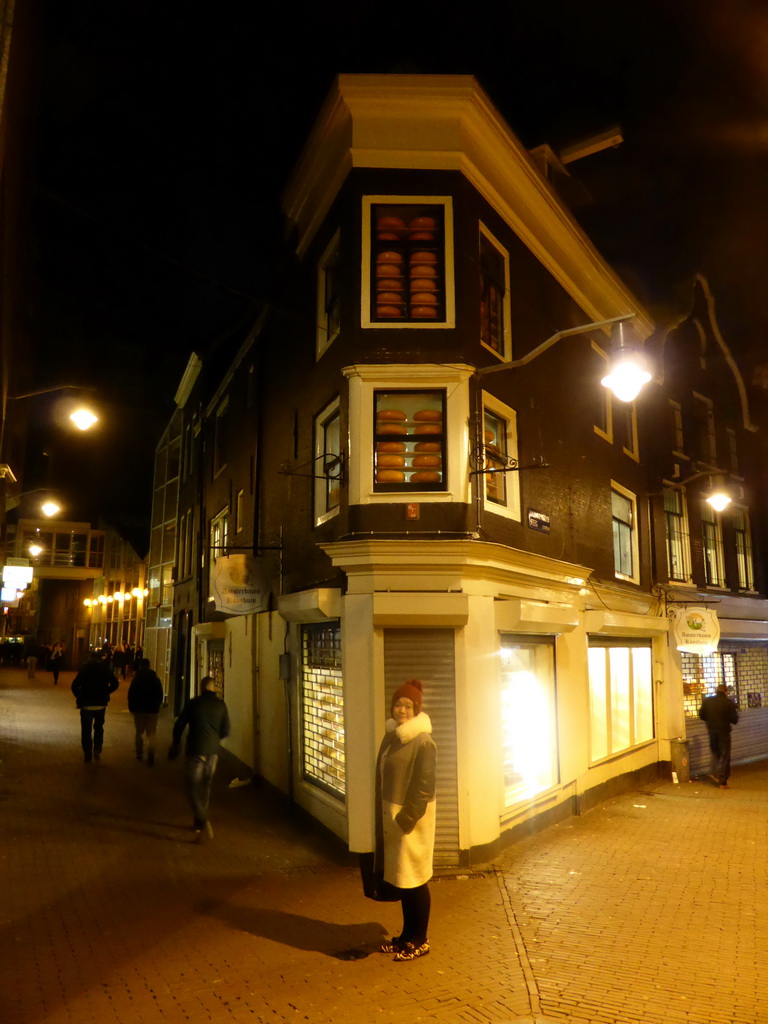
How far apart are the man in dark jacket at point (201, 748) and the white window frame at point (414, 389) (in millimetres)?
3210

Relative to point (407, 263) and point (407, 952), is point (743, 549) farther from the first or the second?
point (407, 952)

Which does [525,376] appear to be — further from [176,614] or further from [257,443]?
[176,614]

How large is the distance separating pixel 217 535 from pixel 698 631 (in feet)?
38.4

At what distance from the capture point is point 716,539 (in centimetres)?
2011

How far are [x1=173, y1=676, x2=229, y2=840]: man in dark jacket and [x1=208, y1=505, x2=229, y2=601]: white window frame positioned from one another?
8.58m

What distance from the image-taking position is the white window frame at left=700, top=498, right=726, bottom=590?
19.5 metres

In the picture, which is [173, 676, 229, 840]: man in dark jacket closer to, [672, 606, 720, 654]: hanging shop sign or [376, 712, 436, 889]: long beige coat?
[376, 712, 436, 889]: long beige coat

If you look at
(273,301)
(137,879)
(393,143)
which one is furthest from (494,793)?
(273,301)

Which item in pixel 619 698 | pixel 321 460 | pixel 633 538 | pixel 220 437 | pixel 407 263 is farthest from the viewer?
pixel 220 437

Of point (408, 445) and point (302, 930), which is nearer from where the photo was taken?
point (302, 930)

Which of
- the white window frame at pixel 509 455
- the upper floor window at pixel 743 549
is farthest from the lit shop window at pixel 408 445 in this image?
the upper floor window at pixel 743 549

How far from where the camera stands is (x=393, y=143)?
1016 centimetres

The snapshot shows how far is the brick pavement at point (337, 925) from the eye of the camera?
527cm

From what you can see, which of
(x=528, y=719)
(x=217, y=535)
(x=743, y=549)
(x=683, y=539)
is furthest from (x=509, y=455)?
(x=743, y=549)
